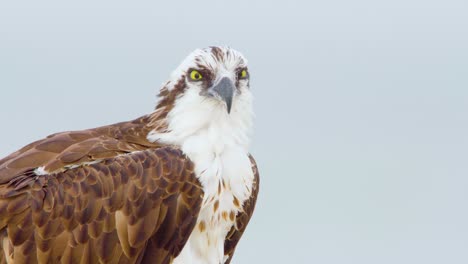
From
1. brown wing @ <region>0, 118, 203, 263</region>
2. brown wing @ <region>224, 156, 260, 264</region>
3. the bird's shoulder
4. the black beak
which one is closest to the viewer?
brown wing @ <region>0, 118, 203, 263</region>

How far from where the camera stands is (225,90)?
2947 centimetres

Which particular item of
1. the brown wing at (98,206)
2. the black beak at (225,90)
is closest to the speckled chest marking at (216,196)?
the brown wing at (98,206)

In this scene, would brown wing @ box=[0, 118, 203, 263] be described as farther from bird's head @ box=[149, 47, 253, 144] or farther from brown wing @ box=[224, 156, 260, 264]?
brown wing @ box=[224, 156, 260, 264]

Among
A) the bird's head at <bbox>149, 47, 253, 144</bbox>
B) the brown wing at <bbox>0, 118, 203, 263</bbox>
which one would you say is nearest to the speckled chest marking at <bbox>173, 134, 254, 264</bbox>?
the brown wing at <bbox>0, 118, 203, 263</bbox>

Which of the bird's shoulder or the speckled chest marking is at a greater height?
the bird's shoulder

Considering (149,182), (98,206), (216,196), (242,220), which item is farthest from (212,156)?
(98,206)

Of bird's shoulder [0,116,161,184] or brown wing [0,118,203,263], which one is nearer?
brown wing [0,118,203,263]

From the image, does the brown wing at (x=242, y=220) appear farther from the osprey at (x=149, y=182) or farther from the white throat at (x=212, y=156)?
the white throat at (x=212, y=156)

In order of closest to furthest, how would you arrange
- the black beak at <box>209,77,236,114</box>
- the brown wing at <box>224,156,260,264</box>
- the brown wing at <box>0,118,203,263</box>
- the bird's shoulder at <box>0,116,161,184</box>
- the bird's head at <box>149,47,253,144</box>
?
the brown wing at <box>0,118,203,263</box> → the bird's shoulder at <box>0,116,161,184</box> → the black beak at <box>209,77,236,114</box> → the bird's head at <box>149,47,253,144</box> → the brown wing at <box>224,156,260,264</box>

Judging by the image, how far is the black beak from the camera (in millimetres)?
29413

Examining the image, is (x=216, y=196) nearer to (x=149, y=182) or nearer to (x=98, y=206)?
(x=149, y=182)

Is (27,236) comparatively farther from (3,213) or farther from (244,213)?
(244,213)

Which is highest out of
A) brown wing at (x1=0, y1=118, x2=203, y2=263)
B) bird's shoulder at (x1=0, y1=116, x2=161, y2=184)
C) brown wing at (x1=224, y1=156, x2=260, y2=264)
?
bird's shoulder at (x1=0, y1=116, x2=161, y2=184)

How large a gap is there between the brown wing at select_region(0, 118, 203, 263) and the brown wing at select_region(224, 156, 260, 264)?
81 cm
